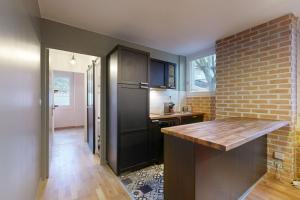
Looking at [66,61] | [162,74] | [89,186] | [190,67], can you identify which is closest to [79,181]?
[89,186]

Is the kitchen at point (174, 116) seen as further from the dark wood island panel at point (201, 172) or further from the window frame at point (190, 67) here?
the window frame at point (190, 67)

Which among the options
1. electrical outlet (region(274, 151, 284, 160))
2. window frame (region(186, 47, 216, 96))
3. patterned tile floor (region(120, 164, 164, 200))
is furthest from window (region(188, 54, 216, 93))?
patterned tile floor (region(120, 164, 164, 200))

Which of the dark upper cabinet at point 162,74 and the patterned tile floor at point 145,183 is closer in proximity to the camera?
the patterned tile floor at point 145,183

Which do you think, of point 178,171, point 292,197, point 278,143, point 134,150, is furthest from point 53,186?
point 278,143

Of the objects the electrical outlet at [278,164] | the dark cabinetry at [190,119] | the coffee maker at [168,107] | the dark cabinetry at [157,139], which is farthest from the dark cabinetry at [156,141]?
the electrical outlet at [278,164]

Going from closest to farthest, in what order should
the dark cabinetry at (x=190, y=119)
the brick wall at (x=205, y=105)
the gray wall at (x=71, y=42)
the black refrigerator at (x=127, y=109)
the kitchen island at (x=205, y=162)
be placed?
the kitchen island at (x=205, y=162), the gray wall at (x=71, y=42), the black refrigerator at (x=127, y=109), the dark cabinetry at (x=190, y=119), the brick wall at (x=205, y=105)

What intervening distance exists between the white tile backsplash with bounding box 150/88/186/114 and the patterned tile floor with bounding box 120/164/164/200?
1.36 meters

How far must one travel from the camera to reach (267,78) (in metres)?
2.26

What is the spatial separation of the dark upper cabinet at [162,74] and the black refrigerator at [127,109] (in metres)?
0.68

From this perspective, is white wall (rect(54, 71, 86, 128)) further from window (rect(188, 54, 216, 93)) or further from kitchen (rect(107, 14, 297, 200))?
window (rect(188, 54, 216, 93))

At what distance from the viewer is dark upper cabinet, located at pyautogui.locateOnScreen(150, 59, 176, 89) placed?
335cm

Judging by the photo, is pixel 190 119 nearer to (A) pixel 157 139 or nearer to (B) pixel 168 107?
(B) pixel 168 107

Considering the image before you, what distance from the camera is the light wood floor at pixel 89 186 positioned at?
1846 millimetres

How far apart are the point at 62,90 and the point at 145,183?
18.4ft
